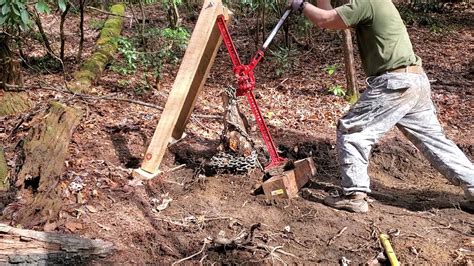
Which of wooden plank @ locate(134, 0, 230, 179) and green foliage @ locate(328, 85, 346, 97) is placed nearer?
wooden plank @ locate(134, 0, 230, 179)

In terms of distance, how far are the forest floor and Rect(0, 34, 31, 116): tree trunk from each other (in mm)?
290

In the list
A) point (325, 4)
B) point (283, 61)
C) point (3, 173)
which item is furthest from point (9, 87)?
point (283, 61)

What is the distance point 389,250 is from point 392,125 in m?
1.09

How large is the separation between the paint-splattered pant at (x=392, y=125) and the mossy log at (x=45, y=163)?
228 cm

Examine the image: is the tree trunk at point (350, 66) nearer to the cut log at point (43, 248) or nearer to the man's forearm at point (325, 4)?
the man's forearm at point (325, 4)

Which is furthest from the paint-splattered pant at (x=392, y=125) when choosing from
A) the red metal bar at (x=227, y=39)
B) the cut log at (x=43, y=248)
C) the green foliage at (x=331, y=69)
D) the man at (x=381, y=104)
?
the green foliage at (x=331, y=69)

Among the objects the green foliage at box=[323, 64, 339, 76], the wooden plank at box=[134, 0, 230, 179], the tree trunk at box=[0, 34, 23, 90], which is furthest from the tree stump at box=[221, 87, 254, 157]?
the green foliage at box=[323, 64, 339, 76]

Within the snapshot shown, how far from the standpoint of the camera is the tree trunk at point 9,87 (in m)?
5.32

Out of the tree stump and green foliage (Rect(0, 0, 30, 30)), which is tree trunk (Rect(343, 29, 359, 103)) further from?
green foliage (Rect(0, 0, 30, 30))

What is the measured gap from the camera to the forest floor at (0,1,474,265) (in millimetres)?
3354

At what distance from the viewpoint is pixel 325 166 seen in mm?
4910

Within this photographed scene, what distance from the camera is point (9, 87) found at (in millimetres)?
5422

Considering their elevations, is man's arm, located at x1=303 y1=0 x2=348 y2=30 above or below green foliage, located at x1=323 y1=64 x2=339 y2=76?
above

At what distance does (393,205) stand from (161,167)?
2.10 meters
